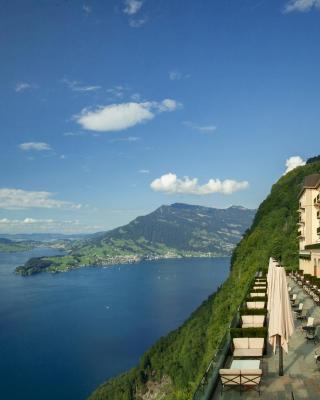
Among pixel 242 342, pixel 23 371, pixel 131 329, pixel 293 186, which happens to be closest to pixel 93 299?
pixel 131 329

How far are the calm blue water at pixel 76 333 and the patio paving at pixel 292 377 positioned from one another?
77.4m

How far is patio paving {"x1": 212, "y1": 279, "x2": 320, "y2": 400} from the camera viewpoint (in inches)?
421

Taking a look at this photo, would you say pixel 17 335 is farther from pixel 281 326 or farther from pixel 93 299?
pixel 281 326

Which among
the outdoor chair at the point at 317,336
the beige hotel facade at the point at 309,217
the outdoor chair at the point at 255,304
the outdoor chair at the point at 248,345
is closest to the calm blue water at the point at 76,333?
the beige hotel facade at the point at 309,217

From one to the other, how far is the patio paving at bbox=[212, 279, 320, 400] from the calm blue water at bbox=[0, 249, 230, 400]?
254 ft

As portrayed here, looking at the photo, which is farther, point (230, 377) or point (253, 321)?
point (253, 321)

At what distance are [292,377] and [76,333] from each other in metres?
115

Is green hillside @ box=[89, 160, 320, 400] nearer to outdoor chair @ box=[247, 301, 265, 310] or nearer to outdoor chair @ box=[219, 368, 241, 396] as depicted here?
outdoor chair @ box=[247, 301, 265, 310]

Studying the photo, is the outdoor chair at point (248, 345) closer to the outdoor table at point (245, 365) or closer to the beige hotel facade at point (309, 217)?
the outdoor table at point (245, 365)

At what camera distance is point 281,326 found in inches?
481

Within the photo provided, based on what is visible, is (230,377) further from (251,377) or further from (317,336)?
(317,336)

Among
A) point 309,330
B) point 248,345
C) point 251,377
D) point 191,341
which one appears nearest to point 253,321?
point 309,330

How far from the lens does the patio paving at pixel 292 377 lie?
10.7m

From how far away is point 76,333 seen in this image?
119375 mm
